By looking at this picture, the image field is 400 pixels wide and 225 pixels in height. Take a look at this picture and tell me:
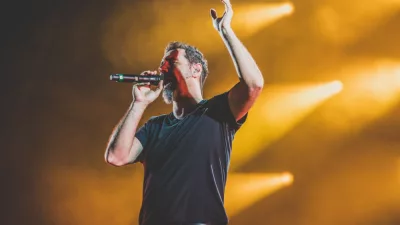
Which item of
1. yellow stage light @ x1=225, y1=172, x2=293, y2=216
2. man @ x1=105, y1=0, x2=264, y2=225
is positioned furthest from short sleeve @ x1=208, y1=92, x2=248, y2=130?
yellow stage light @ x1=225, y1=172, x2=293, y2=216

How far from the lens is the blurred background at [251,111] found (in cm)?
342

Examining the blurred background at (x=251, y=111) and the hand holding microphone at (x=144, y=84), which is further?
the blurred background at (x=251, y=111)

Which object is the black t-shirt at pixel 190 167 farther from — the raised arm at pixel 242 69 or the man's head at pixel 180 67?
the man's head at pixel 180 67

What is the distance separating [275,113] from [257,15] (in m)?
0.74

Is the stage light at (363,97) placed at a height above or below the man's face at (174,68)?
below

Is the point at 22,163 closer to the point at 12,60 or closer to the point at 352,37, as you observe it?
the point at 12,60

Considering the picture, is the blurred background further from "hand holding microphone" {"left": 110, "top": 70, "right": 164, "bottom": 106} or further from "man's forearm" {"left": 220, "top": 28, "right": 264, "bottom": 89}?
"man's forearm" {"left": 220, "top": 28, "right": 264, "bottom": 89}

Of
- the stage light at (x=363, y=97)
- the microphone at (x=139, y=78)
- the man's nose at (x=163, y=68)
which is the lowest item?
the stage light at (x=363, y=97)

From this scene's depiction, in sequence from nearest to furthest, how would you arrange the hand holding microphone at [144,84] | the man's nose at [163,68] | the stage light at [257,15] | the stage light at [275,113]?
the hand holding microphone at [144,84], the man's nose at [163,68], the stage light at [275,113], the stage light at [257,15]

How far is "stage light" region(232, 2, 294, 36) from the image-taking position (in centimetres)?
362

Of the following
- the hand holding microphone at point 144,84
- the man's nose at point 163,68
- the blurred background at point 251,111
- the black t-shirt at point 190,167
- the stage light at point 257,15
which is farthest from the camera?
the stage light at point 257,15

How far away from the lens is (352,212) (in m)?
3.44

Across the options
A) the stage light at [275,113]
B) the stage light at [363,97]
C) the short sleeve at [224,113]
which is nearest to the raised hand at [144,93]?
the short sleeve at [224,113]

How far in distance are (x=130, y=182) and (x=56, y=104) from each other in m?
0.76
